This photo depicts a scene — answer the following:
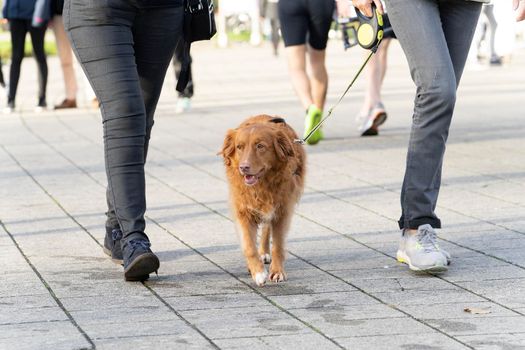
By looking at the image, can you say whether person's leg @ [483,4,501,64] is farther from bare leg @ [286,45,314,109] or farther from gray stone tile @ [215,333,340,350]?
gray stone tile @ [215,333,340,350]

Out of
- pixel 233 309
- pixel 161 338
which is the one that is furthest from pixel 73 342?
pixel 233 309

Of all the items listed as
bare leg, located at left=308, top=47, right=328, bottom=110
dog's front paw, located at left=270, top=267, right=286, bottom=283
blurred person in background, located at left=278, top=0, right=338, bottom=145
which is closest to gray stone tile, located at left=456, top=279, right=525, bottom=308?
dog's front paw, located at left=270, top=267, right=286, bottom=283

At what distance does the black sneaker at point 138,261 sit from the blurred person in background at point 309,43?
4936mm

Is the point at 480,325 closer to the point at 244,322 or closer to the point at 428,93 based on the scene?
the point at 244,322

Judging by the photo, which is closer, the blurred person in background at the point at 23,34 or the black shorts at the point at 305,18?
the black shorts at the point at 305,18

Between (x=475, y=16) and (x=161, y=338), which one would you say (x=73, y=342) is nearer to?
(x=161, y=338)

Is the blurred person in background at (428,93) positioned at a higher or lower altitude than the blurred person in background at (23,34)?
higher

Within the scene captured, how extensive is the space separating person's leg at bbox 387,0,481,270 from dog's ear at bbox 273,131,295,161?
655mm

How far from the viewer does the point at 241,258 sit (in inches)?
248

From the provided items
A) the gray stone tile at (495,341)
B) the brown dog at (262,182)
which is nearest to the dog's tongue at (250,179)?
the brown dog at (262,182)

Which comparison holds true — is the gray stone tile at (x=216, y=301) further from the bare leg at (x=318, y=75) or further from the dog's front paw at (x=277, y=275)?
the bare leg at (x=318, y=75)

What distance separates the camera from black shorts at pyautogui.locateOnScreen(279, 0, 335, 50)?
10.4 metres

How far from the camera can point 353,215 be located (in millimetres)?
7465

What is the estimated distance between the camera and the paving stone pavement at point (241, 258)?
4.73 m
